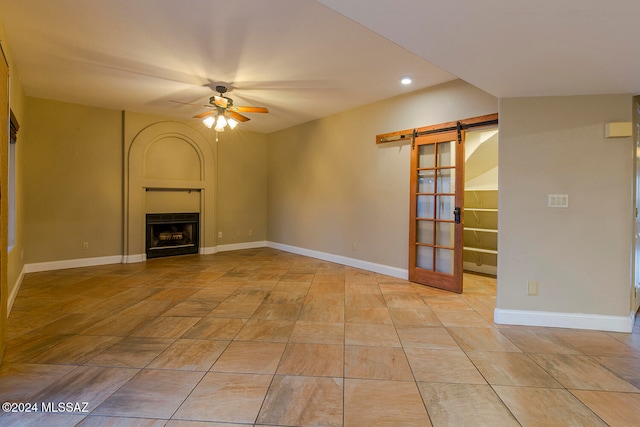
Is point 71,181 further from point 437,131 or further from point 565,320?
point 565,320

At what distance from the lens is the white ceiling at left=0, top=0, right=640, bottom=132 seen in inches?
71.2

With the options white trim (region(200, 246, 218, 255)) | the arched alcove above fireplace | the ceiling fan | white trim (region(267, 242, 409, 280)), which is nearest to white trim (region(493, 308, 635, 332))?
white trim (region(267, 242, 409, 280))

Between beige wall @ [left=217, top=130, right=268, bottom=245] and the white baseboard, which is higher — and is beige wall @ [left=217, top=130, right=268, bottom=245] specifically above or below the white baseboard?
above

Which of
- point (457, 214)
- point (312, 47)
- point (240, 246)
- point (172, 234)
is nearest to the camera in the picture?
point (312, 47)

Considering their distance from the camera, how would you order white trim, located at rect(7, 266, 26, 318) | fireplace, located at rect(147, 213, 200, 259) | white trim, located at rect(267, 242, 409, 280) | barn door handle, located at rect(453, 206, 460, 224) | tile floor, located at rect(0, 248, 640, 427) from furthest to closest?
fireplace, located at rect(147, 213, 200, 259) < white trim, located at rect(267, 242, 409, 280) < barn door handle, located at rect(453, 206, 460, 224) < white trim, located at rect(7, 266, 26, 318) < tile floor, located at rect(0, 248, 640, 427)

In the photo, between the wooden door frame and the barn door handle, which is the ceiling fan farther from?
the barn door handle

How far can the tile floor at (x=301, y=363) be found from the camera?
1756 mm

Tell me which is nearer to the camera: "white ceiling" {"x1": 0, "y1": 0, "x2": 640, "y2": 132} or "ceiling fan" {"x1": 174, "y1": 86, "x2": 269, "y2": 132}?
"white ceiling" {"x1": 0, "y1": 0, "x2": 640, "y2": 132}

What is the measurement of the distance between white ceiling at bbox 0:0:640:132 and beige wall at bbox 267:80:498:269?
1.12 feet

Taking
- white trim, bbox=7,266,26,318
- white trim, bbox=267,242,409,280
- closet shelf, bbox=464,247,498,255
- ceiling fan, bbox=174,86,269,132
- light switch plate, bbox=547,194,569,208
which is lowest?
white trim, bbox=7,266,26,318

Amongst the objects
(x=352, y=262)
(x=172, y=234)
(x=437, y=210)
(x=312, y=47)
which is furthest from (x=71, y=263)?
(x=437, y=210)

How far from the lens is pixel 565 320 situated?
3.00 metres

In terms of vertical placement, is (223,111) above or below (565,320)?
above

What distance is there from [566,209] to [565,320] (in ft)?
3.53
